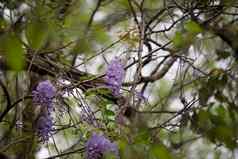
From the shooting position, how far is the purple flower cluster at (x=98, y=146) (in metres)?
1.15

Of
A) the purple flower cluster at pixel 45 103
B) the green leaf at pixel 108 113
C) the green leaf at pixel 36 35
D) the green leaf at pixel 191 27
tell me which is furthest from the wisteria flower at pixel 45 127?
the green leaf at pixel 191 27

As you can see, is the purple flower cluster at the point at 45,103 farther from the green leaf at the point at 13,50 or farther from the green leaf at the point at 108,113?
the green leaf at the point at 13,50

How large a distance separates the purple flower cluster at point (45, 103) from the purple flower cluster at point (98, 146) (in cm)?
19

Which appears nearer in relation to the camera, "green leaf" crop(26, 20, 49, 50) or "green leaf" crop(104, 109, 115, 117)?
"green leaf" crop(26, 20, 49, 50)

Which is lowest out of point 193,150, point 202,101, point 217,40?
point 193,150

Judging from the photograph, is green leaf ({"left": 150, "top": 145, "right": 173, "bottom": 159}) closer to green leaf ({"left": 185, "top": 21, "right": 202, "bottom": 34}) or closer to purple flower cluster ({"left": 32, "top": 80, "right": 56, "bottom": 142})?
purple flower cluster ({"left": 32, "top": 80, "right": 56, "bottom": 142})

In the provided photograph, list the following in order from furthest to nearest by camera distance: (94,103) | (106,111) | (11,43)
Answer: (94,103), (106,111), (11,43)

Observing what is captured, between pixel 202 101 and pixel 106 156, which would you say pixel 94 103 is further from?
pixel 202 101

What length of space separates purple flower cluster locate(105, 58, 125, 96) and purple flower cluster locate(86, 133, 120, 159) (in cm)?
18

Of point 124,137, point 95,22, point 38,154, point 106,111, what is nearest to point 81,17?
point 95,22

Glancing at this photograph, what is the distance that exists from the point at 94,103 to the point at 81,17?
2.86 ft

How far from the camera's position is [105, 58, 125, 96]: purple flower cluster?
1344 mm

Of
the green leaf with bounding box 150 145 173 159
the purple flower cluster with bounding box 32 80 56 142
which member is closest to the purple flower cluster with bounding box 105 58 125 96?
the purple flower cluster with bounding box 32 80 56 142

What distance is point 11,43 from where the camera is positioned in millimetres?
964
